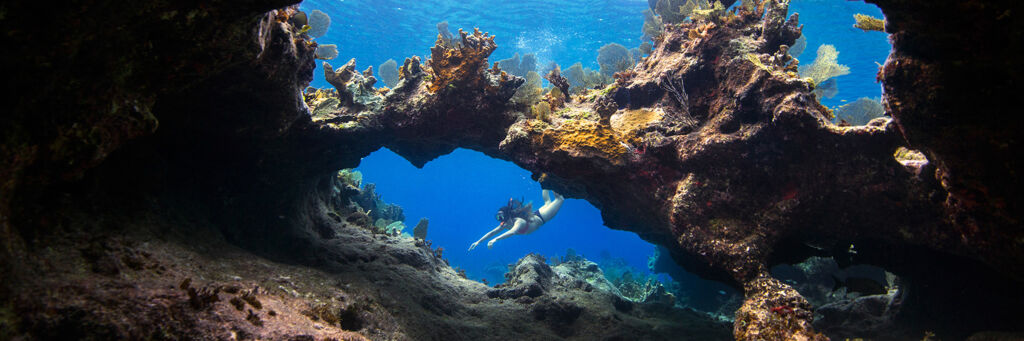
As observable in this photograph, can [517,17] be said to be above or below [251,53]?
above

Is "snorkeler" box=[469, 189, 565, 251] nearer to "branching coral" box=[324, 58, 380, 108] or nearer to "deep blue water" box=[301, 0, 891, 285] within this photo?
"branching coral" box=[324, 58, 380, 108]

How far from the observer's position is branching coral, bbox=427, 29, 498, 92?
657cm

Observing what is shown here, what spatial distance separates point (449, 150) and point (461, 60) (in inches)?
93.8

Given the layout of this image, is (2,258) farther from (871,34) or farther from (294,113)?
(871,34)

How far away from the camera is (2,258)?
2158 mm

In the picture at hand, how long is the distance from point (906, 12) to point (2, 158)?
567cm

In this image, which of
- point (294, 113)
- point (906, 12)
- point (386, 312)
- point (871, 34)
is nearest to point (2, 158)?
point (294, 113)

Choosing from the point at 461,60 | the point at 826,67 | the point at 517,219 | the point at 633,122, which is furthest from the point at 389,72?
the point at 826,67

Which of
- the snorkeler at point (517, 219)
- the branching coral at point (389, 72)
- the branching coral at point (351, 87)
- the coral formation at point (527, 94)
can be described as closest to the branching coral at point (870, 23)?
the coral formation at point (527, 94)

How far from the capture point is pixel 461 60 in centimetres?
663

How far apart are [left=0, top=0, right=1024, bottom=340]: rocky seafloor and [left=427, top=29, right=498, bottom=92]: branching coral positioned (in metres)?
0.05

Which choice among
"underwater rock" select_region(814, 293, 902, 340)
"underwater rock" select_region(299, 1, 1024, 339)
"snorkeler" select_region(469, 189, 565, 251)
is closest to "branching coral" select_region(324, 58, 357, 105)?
"underwater rock" select_region(299, 1, 1024, 339)

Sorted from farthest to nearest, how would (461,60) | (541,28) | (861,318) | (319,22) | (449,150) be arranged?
(541,28) < (319,22) < (449,150) < (461,60) < (861,318)

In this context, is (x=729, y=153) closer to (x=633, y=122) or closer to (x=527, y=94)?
(x=633, y=122)
